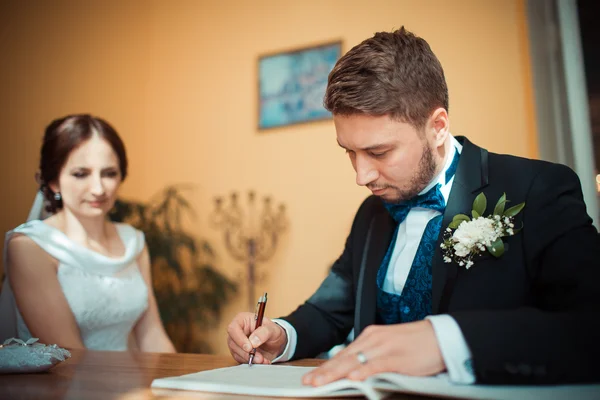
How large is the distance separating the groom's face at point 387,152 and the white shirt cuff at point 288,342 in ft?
1.63

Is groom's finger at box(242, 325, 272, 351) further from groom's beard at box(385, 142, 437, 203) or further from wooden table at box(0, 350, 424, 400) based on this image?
groom's beard at box(385, 142, 437, 203)

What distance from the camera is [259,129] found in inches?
192

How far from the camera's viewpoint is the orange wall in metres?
3.85

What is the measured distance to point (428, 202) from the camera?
172cm

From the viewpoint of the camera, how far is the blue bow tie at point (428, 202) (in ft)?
5.57

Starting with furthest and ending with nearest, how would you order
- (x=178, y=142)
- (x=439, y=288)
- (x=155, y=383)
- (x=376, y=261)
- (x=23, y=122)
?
(x=178, y=142), (x=23, y=122), (x=376, y=261), (x=439, y=288), (x=155, y=383)

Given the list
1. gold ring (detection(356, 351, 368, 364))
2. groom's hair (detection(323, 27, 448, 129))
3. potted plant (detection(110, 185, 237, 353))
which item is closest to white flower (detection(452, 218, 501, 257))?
groom's hair (detection(323, 27, 448, 129))

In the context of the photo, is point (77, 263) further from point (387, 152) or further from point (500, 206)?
point (500, 206)

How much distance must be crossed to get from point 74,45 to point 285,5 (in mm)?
1922

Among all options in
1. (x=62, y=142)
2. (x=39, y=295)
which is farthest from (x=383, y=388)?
(x=62, y=142)

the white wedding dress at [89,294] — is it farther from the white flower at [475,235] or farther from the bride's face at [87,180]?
the white flower at [475,235]

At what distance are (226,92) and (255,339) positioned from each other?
13.0 ft

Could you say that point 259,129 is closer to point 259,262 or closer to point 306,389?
point 259,262

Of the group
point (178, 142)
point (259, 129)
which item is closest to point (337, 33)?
point (259, 129)
